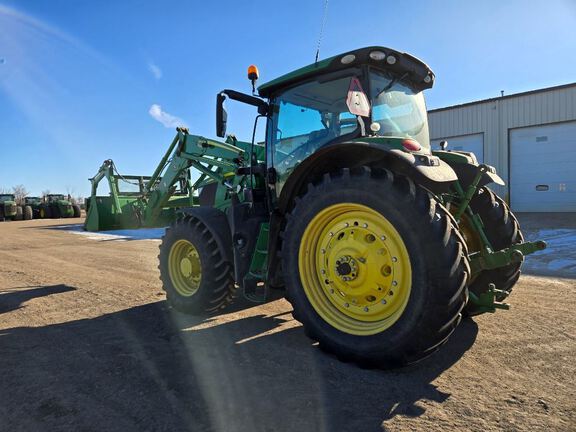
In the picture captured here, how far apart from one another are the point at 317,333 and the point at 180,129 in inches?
149

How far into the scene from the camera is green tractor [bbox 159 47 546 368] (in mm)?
2662

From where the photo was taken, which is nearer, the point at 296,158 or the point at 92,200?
the point at 296,158

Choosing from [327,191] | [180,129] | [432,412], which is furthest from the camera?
[180,129]

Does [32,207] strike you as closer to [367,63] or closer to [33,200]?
[33,200]

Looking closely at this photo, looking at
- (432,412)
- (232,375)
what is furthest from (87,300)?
(432,412)

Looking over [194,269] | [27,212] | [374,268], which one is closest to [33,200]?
[27,212]

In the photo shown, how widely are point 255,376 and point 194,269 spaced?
80.1 inches

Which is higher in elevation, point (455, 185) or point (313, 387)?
point (455, 185)

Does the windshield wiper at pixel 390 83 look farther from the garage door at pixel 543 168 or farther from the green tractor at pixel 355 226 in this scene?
the garage door at pixel 543 168

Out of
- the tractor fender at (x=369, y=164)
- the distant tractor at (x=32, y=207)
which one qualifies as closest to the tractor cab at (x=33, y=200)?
the distant tractor at (x=32, y=207)

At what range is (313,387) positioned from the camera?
265 cm

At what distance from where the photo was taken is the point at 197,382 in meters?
2.76

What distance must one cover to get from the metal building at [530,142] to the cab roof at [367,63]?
14.5 metres

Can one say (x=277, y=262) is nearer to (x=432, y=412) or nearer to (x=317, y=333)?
(x=317, y=333)
